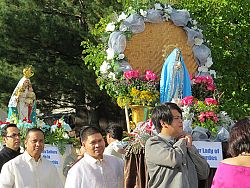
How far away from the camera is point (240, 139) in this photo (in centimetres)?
317

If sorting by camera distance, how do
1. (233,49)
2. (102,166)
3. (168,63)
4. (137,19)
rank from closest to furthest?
(102,166), (168,63), (137,19), (233,49)

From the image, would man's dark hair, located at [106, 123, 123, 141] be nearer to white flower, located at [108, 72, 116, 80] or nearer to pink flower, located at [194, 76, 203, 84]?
white flower, located at [108, 72, 116, 80]

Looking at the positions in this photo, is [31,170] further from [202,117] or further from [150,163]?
[202,117]

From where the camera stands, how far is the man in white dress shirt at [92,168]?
4488 millimetres

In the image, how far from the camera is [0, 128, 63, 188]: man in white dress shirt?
16.4ft

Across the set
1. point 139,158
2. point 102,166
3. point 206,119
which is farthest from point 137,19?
point 102,166

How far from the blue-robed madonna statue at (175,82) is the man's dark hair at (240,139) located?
4907 millimetres

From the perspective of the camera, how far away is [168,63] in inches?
333

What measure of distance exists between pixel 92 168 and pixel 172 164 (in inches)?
32.8

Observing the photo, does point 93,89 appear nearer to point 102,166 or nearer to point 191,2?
point 191,2

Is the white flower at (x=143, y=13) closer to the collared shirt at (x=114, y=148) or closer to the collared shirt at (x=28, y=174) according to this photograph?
the collared shirt at (x=114, y=148)

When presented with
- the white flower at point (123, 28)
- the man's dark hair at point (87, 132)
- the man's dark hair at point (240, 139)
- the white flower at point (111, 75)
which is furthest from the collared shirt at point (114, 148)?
the man's dark hair at point (240, 139)

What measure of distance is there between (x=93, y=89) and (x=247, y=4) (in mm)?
5264

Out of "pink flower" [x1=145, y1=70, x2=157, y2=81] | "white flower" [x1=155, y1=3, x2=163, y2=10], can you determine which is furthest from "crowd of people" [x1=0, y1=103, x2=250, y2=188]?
"white flower" [x1=155, y1=3, x2=163, y2=10]
